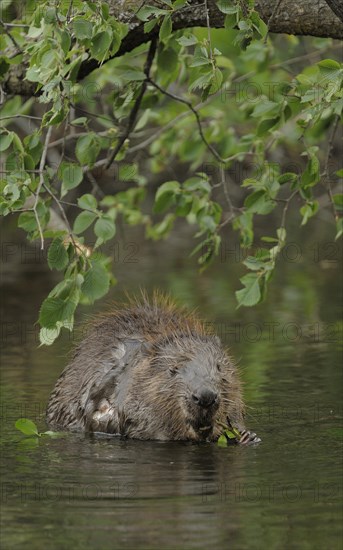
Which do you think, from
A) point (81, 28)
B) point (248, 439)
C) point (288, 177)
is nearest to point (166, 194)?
point (288, 177)

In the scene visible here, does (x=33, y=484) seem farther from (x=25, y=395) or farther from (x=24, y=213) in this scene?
(x=25, y=395)

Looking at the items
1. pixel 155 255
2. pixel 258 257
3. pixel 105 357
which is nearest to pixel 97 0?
pixel 258 257

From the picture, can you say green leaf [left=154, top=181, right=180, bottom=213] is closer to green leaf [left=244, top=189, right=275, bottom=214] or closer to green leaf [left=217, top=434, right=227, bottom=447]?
green leaf [left=244, top=189, right=275, bottom=214]

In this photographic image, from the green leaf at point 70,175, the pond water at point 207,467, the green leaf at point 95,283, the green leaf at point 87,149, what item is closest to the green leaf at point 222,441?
the pond water at point 207,467

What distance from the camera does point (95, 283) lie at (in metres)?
6.15

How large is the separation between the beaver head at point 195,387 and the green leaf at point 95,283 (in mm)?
Answer: 973

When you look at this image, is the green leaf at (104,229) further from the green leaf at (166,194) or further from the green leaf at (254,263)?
the green leaf at (166,194)

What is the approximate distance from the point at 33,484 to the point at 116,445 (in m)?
1.15

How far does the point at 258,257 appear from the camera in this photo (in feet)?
23.3

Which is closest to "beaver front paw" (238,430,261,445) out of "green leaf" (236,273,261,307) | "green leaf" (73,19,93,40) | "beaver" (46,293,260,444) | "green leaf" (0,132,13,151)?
"beaver" (46,293,260,444)

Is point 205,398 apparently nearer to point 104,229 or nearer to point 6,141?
point 104,229

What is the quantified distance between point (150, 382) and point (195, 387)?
37cm

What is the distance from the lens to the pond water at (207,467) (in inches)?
197

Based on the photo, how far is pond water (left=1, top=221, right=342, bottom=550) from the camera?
5.02 meters
